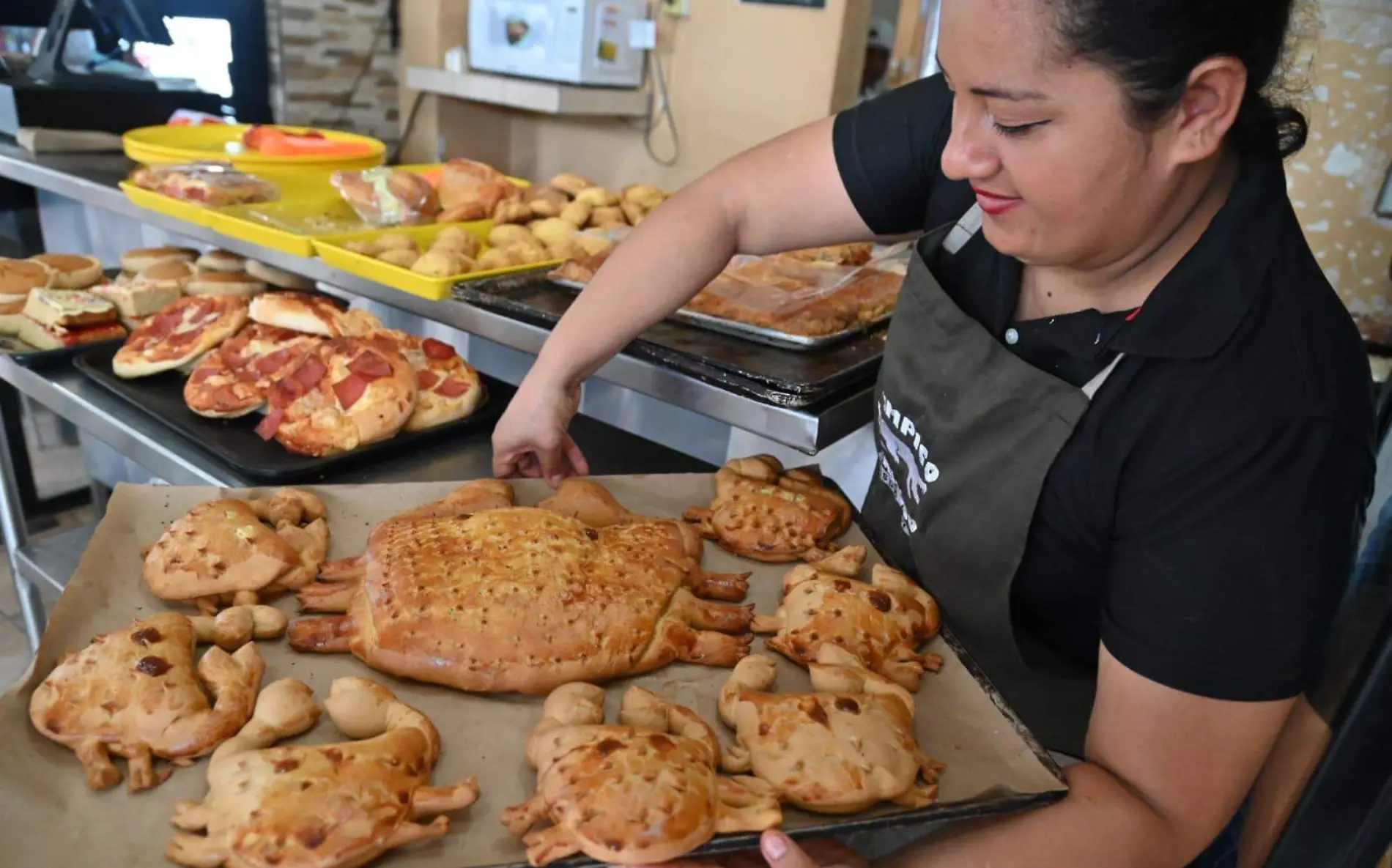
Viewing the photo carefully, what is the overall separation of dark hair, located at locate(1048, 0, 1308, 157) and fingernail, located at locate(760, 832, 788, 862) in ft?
2.62

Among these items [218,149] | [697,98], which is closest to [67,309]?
[218,149]

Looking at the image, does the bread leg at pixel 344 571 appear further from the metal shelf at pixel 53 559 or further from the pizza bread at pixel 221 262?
the pizza bread at pixel 221 262

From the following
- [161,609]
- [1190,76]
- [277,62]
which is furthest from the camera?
[277,62]

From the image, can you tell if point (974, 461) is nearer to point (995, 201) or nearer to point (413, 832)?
point (995, 201)

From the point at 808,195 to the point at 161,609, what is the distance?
1179mm

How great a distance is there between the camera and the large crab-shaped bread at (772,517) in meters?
1.42

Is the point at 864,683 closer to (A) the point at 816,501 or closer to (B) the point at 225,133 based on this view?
(A) the point at 816,501

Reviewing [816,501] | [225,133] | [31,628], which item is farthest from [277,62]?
[816,501]

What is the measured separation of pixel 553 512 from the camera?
4.40 ft

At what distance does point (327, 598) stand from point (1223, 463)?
1105mm

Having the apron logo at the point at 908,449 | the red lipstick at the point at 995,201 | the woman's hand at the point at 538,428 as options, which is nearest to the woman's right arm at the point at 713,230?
the woman's hand at the point at 538,428

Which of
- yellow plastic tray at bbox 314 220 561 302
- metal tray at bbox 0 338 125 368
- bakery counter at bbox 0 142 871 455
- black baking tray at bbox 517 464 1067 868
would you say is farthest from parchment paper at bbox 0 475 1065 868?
metal tray at bbox 0 338 125 368

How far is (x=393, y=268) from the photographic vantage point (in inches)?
85.2

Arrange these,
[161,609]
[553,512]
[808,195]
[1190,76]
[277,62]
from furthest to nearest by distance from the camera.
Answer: [277,62] → [808,195] → [553,512] → [161,609] → [1190,76]
